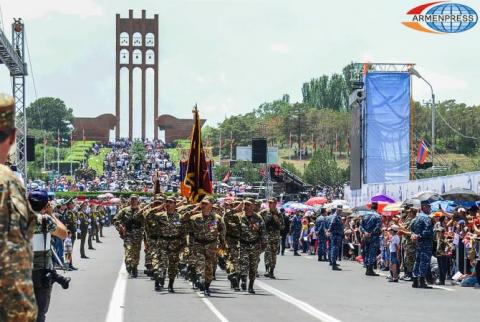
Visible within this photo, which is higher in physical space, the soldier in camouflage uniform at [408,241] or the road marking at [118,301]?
the soldier in camouflage uniform at [408,241]

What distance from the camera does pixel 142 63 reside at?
182m

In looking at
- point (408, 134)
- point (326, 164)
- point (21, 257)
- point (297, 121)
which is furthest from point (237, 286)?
point (297, 121)

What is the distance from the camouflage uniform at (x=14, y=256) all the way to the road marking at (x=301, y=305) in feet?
32.5

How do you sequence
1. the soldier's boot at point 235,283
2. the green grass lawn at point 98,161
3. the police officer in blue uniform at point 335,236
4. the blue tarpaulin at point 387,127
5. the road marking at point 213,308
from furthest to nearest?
the green grass lawn at point 98,161 → the blue tarpaulin at point 387,127 → the police officer in blue uniform at point 335,236 → the soldier's boot at point 235,283 → the road marking at point 213,308

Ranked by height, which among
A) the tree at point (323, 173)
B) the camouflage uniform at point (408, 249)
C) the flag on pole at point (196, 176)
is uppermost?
the tree at point (323, 173)

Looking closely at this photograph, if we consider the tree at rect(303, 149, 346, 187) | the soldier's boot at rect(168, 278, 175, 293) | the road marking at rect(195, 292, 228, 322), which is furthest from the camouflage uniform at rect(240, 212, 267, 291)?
the tree at rect(303, 149, 346, 187)

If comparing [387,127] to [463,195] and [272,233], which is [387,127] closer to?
[463,195]

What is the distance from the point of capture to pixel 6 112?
5176 millimetres

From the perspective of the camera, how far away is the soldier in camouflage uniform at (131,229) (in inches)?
955

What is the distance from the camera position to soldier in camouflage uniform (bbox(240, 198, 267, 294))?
1969 cm

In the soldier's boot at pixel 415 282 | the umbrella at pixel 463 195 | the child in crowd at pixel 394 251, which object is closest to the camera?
the soldier's boot at pixel 415 282

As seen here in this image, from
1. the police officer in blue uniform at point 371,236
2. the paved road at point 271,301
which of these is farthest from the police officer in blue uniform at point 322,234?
the paved road at point 271,301

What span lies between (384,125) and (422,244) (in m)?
33.6

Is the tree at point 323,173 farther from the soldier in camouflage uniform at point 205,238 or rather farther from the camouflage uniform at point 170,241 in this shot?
the soldier in camouflage uniform at point 205,238
